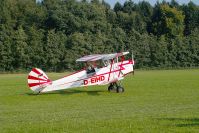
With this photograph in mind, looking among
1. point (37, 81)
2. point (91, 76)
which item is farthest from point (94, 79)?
point (37, 81)

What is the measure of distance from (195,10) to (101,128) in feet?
308

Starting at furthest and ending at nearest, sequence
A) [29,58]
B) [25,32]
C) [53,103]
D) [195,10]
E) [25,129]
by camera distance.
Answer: [195,10] → [25,32] → [29,58] → [53,103] → [25,129]

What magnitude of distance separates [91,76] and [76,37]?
50.2m

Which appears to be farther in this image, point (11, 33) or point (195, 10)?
point (195, 10)

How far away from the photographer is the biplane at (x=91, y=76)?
2577 cm

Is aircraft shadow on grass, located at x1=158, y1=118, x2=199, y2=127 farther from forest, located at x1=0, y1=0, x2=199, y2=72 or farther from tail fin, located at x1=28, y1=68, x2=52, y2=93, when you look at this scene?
forest, located at x1=0, y1=0, x2=199, y2=72

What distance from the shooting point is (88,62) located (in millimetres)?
28906

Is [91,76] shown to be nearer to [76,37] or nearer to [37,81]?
[37,81]

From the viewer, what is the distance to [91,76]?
88.4 feet

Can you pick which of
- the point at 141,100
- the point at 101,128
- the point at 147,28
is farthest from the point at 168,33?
the point at 101,128

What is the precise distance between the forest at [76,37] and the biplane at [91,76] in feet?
143

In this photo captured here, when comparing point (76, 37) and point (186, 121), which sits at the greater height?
point (76, 37)

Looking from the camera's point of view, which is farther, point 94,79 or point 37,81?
point 94,79

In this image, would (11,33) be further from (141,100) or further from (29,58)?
(141,100)
